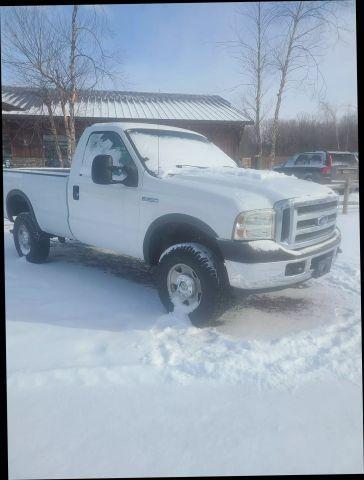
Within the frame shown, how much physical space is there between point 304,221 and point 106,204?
172 centimetres

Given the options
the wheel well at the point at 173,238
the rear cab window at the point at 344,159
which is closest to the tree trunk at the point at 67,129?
the wheel well at the point at 173,238

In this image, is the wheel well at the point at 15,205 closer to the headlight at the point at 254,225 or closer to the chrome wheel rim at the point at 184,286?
the chrome wheel rim at the point at 184,286

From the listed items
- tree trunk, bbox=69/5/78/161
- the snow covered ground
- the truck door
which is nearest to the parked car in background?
the snow covered ground

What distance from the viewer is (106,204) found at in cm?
326

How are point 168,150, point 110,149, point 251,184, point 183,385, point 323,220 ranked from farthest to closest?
point 110,149 < point 168,150 < point 323,220 < point 251,184 < point 183,385

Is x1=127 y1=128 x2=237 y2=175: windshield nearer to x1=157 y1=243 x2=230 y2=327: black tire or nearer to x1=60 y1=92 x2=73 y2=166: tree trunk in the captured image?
x1=60 y1=92 x2=73 y2=166: tree trunk

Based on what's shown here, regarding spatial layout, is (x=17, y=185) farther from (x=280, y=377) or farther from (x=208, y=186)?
(x=280, y=377)

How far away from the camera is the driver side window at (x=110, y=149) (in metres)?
3.12

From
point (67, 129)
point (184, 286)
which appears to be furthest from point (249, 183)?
point (67, 129)

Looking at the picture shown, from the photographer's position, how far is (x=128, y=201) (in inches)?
122

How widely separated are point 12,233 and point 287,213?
3.41 metres

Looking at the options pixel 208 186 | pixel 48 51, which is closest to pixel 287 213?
pixel 208 186

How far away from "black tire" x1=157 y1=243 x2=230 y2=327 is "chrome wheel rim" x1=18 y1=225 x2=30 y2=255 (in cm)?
223

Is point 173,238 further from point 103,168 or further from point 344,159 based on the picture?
point 344,159
